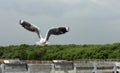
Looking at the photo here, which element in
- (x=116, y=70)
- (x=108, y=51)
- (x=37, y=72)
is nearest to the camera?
(x=37, y=72)

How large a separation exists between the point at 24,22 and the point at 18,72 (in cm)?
1255

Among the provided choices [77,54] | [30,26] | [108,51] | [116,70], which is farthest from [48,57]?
[116,70]

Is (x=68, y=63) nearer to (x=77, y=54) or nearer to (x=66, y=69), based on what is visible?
(x=66, y=69)

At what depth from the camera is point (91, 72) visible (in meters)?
16.6

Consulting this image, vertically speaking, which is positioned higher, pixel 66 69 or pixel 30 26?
pixel 30 26

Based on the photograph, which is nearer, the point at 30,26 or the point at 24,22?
the point at 24,22

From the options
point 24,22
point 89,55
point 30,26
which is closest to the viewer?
point 24,22

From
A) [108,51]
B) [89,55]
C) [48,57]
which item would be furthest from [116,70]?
[48,57]

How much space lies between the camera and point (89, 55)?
279 feet

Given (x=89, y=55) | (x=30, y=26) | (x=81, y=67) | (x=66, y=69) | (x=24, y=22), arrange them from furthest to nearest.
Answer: (x=89, y=55)
(x=30, y=26)
(x=24, y=22)
(x=81, y=67)
(x=66, y=69)

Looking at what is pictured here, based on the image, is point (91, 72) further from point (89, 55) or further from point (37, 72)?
point (89, 55)

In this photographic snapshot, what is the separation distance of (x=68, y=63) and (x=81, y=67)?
1.08 metres

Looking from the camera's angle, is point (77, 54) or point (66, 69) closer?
point (66, 69)

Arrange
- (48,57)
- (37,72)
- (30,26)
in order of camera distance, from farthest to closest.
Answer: (48,57) → (30,26) → (37,72)
